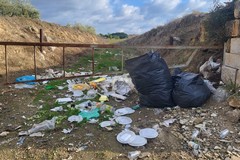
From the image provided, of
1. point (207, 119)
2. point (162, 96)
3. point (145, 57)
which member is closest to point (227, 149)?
point (207, 119)

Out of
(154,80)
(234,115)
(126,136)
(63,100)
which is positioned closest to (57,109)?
(63,100)

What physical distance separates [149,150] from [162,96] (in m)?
1.11

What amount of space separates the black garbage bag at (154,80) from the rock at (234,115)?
2.64 ft

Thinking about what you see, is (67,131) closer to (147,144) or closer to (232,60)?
(147,144)

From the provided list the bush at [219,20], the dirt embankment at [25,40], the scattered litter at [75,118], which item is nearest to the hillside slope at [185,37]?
the bush at [219,20]

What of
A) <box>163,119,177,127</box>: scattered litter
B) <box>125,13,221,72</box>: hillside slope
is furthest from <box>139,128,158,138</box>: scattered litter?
<box>125,13,221,72</box>: hillside slope

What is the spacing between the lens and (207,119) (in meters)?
3.06

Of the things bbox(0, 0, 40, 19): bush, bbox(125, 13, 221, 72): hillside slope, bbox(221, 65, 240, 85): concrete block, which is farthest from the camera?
bbox(0, 0, 40, 19): bush

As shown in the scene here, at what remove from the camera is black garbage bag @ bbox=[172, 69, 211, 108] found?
3375 millimetres

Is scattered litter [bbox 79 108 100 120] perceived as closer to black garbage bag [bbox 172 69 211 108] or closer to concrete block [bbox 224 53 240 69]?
black garbage bag [bbox 172 69 211 108]

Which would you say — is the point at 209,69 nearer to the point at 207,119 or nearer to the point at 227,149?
the point at 207,119

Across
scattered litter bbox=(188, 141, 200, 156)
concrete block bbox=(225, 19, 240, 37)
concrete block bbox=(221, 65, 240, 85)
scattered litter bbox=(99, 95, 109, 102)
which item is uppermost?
concrete block bbox=(225, 19, 240, 37)

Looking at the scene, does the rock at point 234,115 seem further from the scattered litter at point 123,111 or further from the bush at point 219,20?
the bush at point 219,20

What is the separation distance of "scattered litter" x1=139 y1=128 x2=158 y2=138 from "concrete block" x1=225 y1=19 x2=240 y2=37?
215 centimetres
